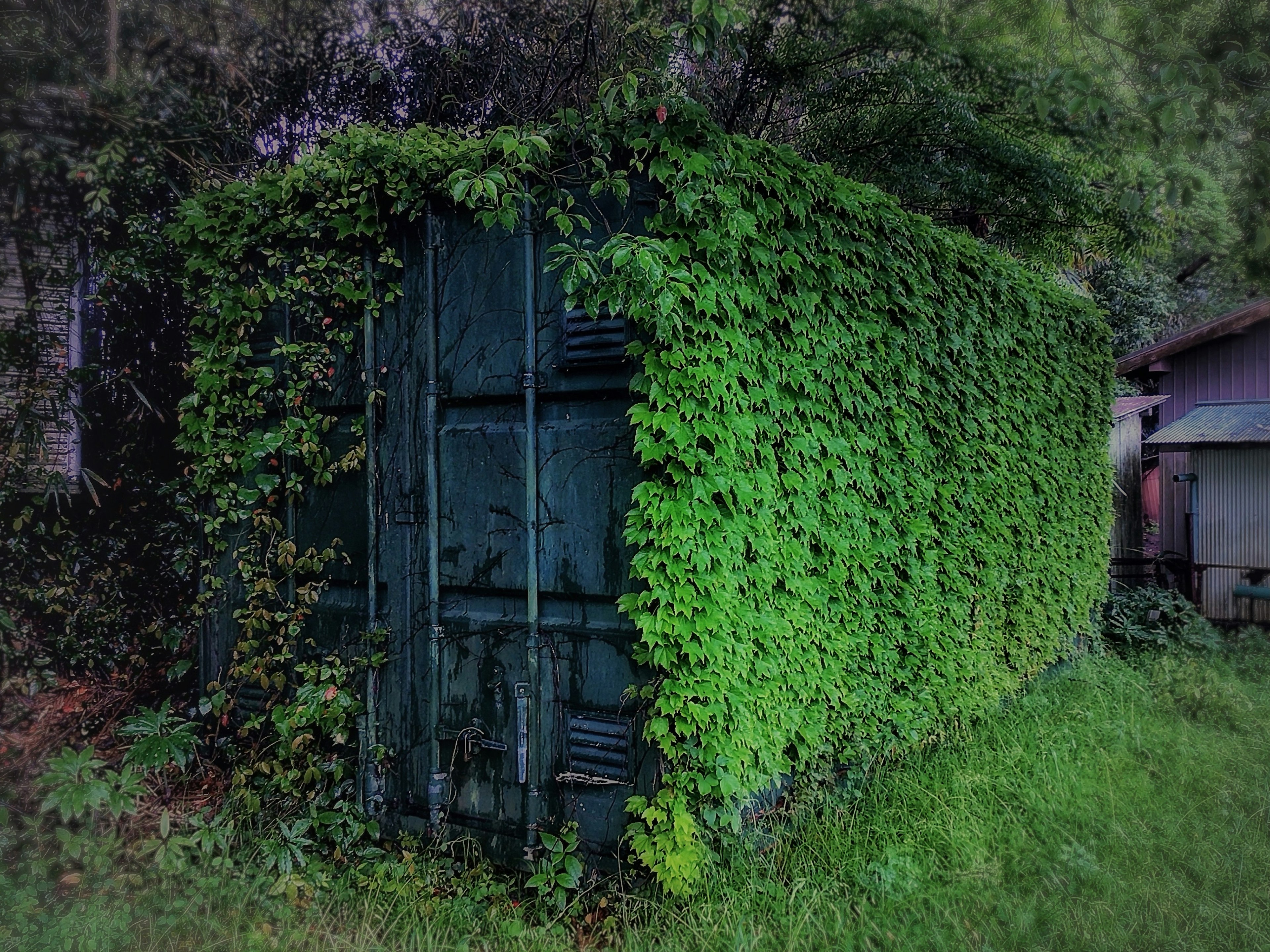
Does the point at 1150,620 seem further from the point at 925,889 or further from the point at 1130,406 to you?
the point at 925,889

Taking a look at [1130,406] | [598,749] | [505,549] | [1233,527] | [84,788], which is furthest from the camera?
[1130,406]

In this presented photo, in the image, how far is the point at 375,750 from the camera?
11.7ft

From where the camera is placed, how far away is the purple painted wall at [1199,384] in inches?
151

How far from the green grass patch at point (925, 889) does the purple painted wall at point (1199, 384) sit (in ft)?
7.23

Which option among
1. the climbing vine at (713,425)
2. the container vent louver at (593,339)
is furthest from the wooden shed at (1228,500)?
the container vent louver at (593,339)

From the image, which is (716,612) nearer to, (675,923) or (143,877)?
(675,923)

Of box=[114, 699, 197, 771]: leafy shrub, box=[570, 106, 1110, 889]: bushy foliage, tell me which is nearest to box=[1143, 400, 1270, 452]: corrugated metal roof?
box=[570, 106, 1110, 889]: bushy foliage

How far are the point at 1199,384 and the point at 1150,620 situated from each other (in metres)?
3.44

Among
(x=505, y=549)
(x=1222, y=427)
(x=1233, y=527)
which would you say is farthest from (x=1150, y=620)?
(x=505, y=549)

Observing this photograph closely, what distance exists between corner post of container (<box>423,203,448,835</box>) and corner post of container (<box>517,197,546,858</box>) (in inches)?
18.7

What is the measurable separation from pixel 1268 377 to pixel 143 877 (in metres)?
5.61

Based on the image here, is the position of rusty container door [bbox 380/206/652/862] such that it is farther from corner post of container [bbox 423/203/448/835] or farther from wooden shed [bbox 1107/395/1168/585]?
wooden shed [bbox 1107/395/1168/585]

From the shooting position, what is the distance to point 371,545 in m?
3.64

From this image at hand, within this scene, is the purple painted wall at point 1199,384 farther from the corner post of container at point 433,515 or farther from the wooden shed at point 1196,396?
the corner post of container at point 433,515
